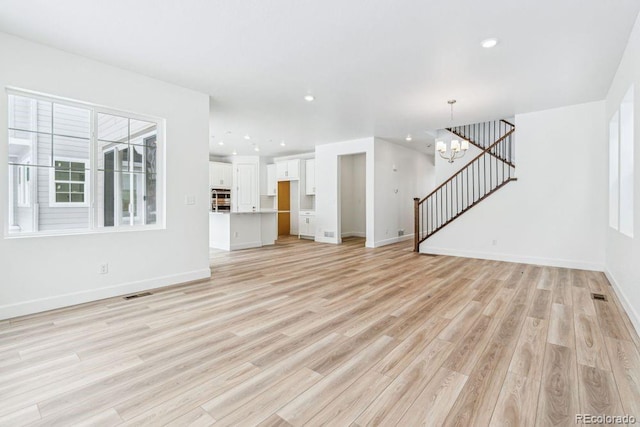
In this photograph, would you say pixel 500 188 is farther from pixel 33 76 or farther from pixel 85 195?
pixel 33 76

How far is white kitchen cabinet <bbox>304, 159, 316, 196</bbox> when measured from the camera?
32.5 ft

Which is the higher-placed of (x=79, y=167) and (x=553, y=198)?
(x=79, y=167)

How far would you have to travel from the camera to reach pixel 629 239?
314cm

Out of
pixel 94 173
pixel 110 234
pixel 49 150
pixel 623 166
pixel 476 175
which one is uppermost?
pixel 476 175

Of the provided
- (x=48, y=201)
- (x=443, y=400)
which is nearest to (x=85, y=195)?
(x=48, y=201)

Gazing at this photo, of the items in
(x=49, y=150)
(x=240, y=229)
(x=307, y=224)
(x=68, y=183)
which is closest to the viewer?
(x=49, y=150)

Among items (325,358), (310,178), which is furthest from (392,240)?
(325,358)

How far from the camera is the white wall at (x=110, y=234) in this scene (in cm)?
302

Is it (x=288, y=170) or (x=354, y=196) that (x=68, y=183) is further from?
(x=354, y=196)

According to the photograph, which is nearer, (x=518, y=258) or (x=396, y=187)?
(x=518, y=258)

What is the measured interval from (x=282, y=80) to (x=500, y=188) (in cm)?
460

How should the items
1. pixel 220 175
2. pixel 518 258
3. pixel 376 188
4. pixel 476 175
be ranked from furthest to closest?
pixel 220 175 → pixel 376 188 → pixel 476 175 → pixel 518 258

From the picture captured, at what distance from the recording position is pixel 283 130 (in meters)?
6.98

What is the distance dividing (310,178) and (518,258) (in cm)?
621
